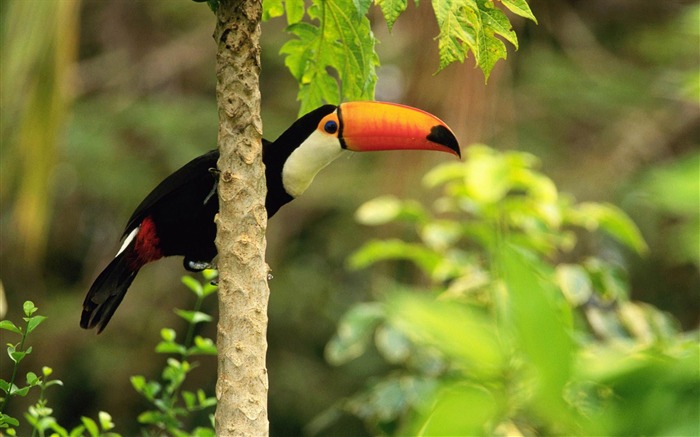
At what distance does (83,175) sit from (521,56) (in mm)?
3408

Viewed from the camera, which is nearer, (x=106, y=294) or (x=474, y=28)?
(x=474, y=28)

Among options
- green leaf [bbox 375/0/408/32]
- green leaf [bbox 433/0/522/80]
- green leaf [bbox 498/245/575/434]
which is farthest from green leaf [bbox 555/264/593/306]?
green leaf [bbox 498/245/575/434]

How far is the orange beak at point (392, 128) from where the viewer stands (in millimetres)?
1937

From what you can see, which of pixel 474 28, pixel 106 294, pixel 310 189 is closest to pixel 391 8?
pixel 474 28

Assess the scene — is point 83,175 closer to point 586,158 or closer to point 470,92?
point 586,158

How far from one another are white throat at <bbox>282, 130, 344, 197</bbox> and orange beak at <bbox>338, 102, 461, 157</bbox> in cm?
4

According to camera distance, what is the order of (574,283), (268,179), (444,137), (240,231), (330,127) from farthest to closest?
(574,283) < (268,179) < (330,127) < (444,137) < (240,231)

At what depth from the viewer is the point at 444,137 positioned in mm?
1924

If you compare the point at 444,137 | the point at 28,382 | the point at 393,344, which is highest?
the point at 444,137

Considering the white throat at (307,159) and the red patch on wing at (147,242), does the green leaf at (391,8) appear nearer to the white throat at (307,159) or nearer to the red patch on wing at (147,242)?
the white throat at (307,159)

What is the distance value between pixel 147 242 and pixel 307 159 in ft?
1.60

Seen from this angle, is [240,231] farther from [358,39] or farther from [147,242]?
[147,242]

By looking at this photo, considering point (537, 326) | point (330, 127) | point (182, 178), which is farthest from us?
point (182, 178)

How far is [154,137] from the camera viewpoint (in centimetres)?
707
